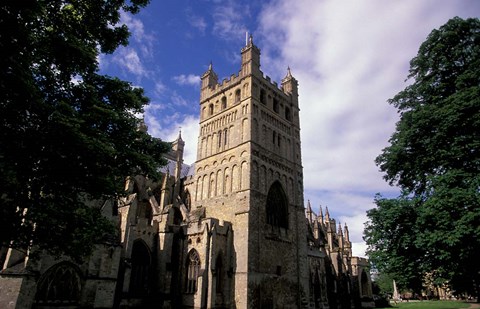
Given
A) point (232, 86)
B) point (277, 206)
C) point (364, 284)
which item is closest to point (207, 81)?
point (232, 86)

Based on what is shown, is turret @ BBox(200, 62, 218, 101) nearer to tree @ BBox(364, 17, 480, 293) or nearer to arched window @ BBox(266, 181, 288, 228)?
arched window @ BBox(266, 181, 288, 228)

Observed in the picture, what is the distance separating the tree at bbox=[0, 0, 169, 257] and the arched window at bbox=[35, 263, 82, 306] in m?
9.23

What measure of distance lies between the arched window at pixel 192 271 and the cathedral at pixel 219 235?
0.08 metres

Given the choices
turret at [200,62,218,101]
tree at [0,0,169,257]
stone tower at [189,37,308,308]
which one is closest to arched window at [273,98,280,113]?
stone tower at [189,37,308,308]

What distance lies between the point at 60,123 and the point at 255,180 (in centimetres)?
2093

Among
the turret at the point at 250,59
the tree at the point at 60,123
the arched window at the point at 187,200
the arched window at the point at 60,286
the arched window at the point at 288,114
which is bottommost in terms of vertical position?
the arched window at the point at 60,286

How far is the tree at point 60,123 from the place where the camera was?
8.02 meters

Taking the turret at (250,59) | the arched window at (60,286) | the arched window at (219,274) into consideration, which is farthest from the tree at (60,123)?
the turret at (250,59)

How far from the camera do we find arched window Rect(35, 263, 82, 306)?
1731 centimetres

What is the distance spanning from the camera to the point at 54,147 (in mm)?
8961

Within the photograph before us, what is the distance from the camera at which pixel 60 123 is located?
8.45 metres

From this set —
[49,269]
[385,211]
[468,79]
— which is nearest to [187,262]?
[49,269]

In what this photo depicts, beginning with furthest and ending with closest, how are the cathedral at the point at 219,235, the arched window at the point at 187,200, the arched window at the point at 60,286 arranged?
the arched window at the point at 187,200, the cathedral at the point at 219,235, the arched window at the point at 60,286

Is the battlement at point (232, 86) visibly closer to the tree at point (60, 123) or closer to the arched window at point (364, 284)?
the tree at point (60, 123)
